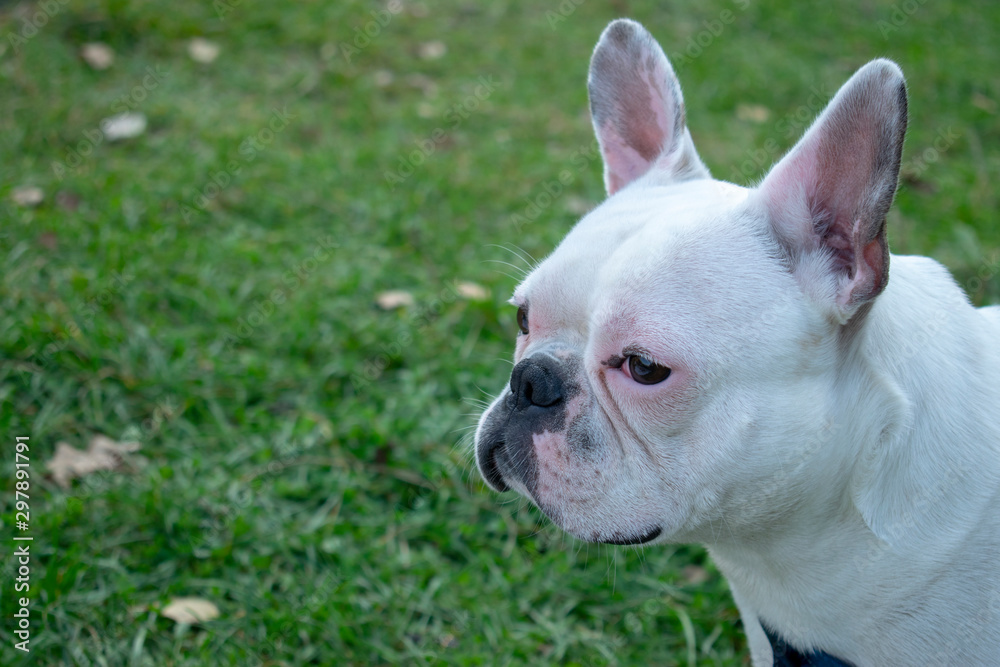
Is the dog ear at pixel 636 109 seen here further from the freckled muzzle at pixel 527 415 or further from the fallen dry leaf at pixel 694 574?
the fallen dry leaf at pixel 694 574

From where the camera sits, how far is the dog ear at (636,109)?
240cm

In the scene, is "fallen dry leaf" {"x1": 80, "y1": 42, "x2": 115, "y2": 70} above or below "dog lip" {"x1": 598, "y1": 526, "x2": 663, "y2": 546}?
below

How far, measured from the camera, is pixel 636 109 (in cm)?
250

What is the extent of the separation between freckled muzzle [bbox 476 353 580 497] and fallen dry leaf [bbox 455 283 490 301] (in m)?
2.04

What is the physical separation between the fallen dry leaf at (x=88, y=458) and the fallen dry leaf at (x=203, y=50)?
378 centimetres

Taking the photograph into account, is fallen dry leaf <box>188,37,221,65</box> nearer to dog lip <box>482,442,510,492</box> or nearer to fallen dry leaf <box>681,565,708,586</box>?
dog lip <box>482,442,510,492</box>

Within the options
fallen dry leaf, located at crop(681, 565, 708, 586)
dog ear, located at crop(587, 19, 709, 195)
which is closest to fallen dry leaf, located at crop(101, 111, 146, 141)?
dog ear, located at crop(587, 19, 709, 195)

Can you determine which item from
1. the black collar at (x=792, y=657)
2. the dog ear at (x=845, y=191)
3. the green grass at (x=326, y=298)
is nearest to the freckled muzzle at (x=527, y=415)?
the dog ear at (x=845, y=191)

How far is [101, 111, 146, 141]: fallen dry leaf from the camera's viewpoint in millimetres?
5105

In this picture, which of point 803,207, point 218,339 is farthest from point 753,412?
point 218,339

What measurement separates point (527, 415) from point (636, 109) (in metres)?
1.08

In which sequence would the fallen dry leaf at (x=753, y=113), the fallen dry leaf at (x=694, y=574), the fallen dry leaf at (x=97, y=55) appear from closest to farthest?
the fallen dry leaf at (x=694, y=574), the fallen dry leaf at (x=97, y=55), the fallen dry leaf at (x=753, y=113)

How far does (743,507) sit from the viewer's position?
1.90m

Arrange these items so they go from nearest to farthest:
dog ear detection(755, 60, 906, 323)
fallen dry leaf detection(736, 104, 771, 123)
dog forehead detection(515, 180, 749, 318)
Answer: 1. dog ear detection(755, 60, 906, 323)
2. dog forehead detection(515, 180, 749, 318)
3. fallen dry leaf detection(736, 104, 771, 123)
